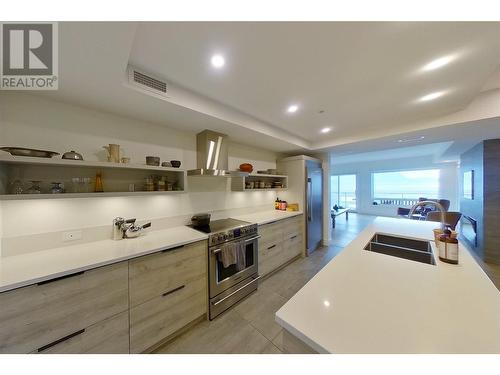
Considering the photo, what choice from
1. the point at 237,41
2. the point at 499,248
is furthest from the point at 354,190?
the point at 237,41

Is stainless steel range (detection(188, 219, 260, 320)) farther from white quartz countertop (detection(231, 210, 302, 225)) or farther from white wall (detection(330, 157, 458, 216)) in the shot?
white wall (detection(330, 157, 458, 216))

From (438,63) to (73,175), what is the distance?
340cm

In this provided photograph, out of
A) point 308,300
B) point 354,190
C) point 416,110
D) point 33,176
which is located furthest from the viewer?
point 354,190

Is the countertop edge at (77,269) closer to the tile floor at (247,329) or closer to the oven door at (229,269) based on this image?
the oven door at (229,269)

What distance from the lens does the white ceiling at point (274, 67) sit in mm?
1088

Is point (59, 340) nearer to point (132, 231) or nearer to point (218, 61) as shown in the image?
point (132, 231)

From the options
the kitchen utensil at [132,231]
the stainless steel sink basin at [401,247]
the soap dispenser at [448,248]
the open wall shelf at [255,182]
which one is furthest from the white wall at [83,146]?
the soap dispenser at [448,248]

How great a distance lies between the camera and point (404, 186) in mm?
7961

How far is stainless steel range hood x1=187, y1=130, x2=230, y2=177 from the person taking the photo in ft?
7.82

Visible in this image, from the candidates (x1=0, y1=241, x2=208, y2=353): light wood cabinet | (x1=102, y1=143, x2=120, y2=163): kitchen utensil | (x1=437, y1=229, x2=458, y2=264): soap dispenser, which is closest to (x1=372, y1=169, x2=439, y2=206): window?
(x1=437, y1=229, x2=458, y2=264): soap dispenser

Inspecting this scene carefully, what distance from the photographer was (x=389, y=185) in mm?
8141
